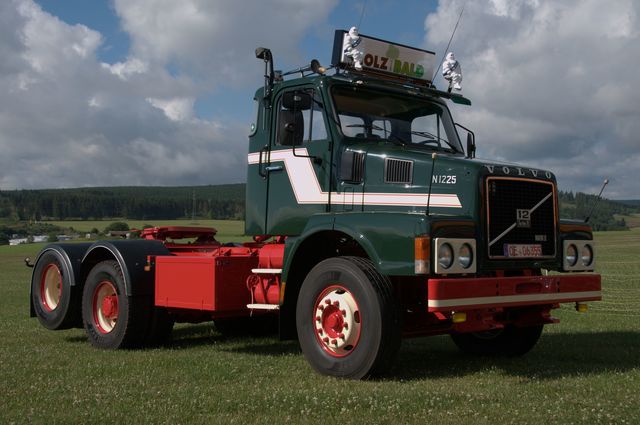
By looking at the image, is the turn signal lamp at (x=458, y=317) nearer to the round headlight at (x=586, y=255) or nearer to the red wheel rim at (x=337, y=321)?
the red wheel rim at (x=337, y=321)

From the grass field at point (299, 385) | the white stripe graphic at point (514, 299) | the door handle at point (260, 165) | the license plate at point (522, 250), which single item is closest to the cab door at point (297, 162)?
the door handle at point (260, 165)

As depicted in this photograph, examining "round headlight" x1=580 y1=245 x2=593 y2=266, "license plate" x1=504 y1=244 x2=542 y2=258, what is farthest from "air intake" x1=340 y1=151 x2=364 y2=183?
"round headlight" x1=580 y1=245 x2=593 y2=266

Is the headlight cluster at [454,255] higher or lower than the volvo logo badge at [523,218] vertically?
lower

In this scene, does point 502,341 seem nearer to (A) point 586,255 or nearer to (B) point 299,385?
(A) point 586,255

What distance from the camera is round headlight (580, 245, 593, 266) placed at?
332 inches

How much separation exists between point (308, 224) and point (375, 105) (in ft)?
6.02

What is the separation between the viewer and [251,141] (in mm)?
9336

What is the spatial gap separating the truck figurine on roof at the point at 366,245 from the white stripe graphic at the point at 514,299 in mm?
15

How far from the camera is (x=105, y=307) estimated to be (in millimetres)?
10227

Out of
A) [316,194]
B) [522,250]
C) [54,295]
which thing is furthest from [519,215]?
[54,295]

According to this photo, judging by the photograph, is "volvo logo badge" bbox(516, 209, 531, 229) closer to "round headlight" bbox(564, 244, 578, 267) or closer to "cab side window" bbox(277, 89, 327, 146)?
"round headlight" bbox(564, 244, 578, 267)

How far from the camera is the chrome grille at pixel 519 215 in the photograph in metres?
7.48

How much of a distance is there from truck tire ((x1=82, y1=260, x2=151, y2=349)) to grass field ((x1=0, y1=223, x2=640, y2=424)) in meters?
0.27

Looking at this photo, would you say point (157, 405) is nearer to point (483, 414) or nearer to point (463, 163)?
point (483, 414)
